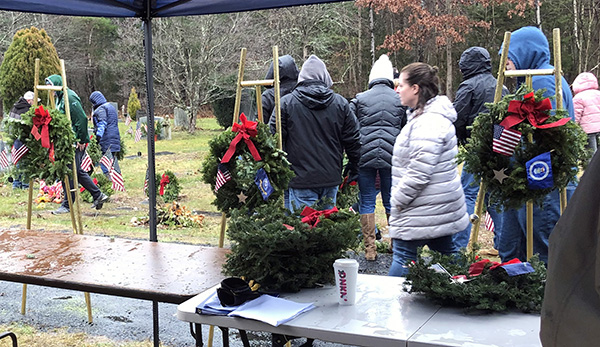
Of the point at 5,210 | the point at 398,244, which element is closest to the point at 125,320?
the point at 398,244

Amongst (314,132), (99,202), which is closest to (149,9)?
(314,132)

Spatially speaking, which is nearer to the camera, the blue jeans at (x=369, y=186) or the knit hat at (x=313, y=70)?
the knit hat at (x=313, y=70)

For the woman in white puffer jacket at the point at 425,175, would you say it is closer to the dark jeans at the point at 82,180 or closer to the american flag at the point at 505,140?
the american flag at the point at 505,140

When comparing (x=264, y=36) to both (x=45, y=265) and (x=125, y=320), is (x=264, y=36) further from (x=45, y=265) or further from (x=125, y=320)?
(x=45, y=265)

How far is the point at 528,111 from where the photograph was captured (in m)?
3.12

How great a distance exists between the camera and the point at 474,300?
2148 millimetres

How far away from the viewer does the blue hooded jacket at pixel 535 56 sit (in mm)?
3818

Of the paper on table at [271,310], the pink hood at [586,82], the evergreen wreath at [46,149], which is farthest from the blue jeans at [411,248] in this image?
the pink hood at [586,82]

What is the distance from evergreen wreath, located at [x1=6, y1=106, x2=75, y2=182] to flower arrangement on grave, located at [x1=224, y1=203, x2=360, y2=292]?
7.90 feet

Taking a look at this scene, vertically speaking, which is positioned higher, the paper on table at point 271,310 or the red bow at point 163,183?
the paper on table at point 271,310

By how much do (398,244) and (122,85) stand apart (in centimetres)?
2401

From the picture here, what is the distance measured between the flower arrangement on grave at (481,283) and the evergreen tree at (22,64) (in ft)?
45.7

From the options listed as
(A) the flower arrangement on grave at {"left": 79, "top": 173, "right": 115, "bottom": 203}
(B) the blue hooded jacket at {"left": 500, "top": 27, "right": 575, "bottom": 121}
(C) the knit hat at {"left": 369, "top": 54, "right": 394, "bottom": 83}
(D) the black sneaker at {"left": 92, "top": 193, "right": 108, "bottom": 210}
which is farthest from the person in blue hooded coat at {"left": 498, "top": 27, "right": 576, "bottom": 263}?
(A) the flower arrangement on grave at {"left": 79, "top": 173, "right": 115, "bottom": 203}

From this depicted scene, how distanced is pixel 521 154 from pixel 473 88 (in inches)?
79.2
